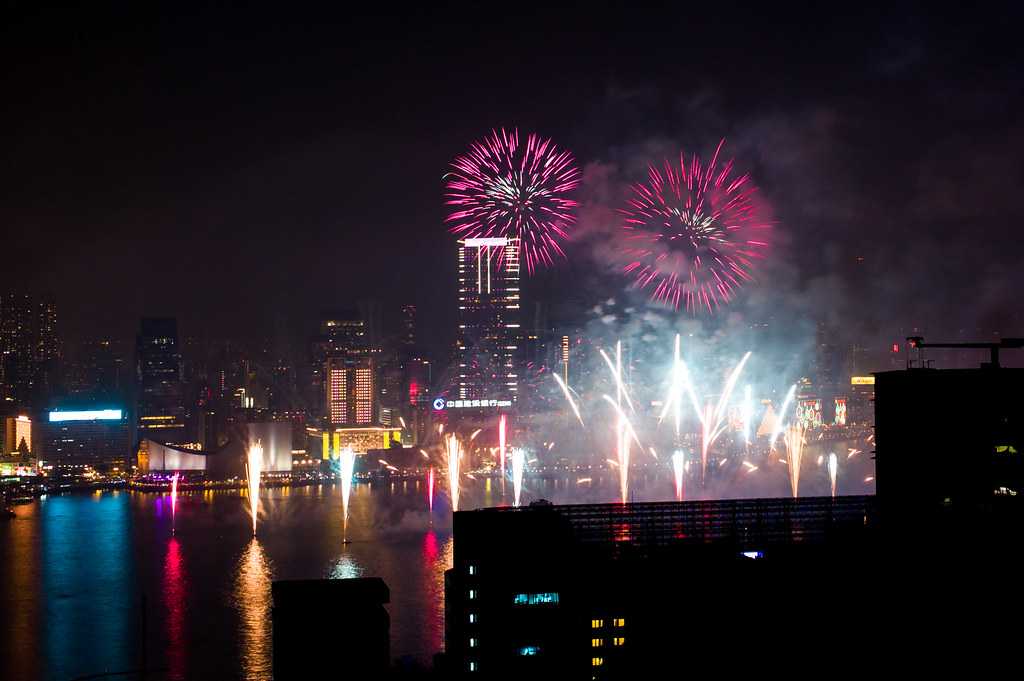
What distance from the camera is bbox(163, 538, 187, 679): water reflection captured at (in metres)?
12.3

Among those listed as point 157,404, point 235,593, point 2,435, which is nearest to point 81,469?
point 2,435

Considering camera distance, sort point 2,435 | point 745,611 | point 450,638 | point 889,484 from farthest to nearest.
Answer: point 2,435
point 889,484
point 450,638
point 745,611

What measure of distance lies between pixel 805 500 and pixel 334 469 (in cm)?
2819

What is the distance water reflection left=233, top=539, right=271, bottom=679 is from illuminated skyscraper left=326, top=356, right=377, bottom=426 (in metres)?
24.1

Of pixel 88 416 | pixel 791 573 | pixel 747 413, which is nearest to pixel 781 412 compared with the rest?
pixel 747 413

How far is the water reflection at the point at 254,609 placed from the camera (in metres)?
12.1

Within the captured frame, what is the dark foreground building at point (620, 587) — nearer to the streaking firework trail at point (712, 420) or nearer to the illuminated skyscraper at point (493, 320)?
the streaking firework trail at point (712, 420)

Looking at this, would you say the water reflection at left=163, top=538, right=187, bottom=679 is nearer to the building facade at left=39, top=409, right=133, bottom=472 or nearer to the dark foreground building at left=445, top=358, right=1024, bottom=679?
the dark foreground building at left=445, top=358, right=1024, bottom=679

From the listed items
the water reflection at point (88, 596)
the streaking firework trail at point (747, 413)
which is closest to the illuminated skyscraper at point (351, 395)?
the streaking firework trail at point (747, 413)

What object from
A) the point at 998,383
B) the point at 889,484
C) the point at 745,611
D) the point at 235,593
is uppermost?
the point at 998,383

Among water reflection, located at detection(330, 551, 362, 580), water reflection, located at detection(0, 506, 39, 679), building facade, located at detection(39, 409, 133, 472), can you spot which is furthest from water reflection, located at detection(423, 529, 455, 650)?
building facade, located at detection(39, 409, 133, 472)

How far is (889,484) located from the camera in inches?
424

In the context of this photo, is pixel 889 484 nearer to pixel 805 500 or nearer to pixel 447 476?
pixel 805 500

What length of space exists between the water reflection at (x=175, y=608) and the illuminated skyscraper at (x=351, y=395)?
2297cm
